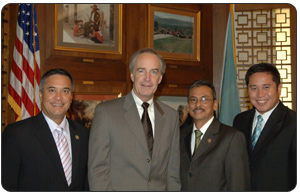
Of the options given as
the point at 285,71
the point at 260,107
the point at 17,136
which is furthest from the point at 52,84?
the point at 285,71

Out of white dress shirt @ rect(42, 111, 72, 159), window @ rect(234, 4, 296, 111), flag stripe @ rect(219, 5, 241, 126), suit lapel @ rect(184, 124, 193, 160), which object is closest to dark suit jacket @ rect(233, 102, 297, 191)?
suit lapel @ rect(184, 124, 193, 160)

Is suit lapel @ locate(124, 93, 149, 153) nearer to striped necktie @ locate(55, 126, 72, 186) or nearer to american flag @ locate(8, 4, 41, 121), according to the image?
striped necktie @ locate(55, 126, 72, 186)

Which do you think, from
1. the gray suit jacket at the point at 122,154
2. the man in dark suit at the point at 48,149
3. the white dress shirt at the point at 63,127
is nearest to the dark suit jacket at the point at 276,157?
the gray suit jacket at the point at 122,154

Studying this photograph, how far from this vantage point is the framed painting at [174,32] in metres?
5.80

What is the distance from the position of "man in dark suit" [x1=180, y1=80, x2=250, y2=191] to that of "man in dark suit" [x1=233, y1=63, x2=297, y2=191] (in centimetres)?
21

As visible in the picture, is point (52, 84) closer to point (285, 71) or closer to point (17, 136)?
point (17, 136)

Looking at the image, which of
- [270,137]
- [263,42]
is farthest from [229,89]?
[270,137]

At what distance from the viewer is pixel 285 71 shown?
5.79 metres

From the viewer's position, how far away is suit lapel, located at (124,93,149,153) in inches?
99.7

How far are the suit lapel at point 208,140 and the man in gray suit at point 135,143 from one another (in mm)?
221

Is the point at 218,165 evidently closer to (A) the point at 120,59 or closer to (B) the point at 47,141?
(B) the point at 47,141

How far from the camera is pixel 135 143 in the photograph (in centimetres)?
252

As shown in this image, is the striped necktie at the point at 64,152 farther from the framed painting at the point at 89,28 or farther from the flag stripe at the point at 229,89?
the flag stripe at the point at 229,89

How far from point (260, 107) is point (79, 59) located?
299cm
